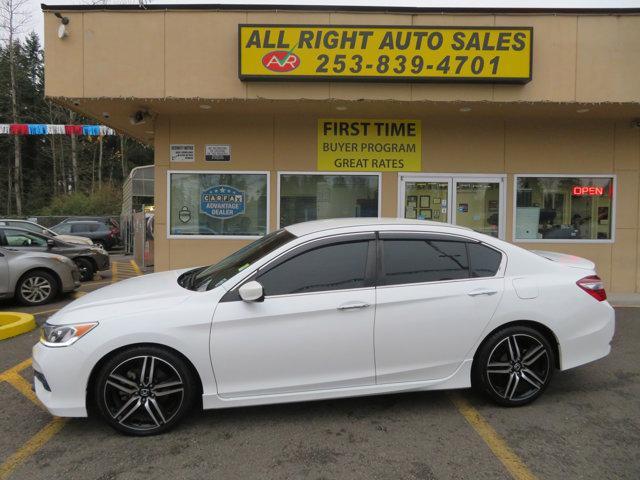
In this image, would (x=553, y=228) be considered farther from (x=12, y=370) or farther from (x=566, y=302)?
(x=12, y=370)

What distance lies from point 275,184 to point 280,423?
6062mm

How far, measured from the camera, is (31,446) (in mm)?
3516

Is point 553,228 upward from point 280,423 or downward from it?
upward

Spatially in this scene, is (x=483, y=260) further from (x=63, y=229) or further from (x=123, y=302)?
(x=63, y=229)

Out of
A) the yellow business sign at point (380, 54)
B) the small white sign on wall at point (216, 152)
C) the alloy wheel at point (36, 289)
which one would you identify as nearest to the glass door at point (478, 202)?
the yellow business sign at point (380, 54)

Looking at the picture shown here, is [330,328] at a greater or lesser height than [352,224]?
lesser

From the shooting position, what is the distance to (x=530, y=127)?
30.9ft

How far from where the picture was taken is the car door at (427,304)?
12.5 feet

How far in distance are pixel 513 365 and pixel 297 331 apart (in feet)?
5.99

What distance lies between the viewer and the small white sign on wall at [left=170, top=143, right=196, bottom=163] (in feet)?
30.4

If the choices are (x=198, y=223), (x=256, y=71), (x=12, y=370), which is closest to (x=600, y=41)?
(x=256, y=71)

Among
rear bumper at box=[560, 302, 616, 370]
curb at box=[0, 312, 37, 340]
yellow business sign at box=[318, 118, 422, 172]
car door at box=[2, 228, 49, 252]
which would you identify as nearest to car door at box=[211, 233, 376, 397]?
rear bumper at box=[560, 302, 616, 370]

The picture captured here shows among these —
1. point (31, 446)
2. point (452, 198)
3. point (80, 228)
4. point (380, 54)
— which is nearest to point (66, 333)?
point (31, 446)

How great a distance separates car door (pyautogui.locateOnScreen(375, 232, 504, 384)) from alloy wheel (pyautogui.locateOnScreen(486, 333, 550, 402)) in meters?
0.28
